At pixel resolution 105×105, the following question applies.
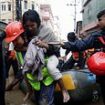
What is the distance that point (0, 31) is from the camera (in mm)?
4977

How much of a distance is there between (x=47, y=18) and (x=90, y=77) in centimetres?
8965

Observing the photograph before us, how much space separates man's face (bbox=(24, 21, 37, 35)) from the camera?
4180 mm

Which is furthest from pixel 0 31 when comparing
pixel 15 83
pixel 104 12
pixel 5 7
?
pixel 5 7

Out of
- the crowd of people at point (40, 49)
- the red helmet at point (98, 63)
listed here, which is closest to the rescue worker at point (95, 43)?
the crowd of people at point (40, 49)

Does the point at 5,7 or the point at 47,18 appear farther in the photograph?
the point at 47,18

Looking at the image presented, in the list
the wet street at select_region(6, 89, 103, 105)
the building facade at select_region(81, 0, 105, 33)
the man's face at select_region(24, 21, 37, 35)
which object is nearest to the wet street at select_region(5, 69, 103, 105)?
the wet street at select_region(6, 89, 103, 105)

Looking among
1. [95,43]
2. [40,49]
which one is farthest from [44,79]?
[95,43]

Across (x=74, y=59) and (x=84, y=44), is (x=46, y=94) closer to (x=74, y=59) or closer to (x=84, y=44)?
(x=84, y=44)

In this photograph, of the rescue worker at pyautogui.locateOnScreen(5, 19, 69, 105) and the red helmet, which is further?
the rescue worker at pyautogui.locateOnScreen(5, 19, 69, 105)

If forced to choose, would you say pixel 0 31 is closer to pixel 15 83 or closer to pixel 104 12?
pixel 104 12

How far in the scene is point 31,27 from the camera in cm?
420

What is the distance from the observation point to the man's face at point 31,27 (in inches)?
165

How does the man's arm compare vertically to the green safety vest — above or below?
above

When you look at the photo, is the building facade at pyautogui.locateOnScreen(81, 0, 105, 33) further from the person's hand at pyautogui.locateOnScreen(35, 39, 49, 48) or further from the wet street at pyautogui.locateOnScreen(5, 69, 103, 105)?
the person's hand at pyautogui.locateOnScreen(35, 39, 49, 48)
